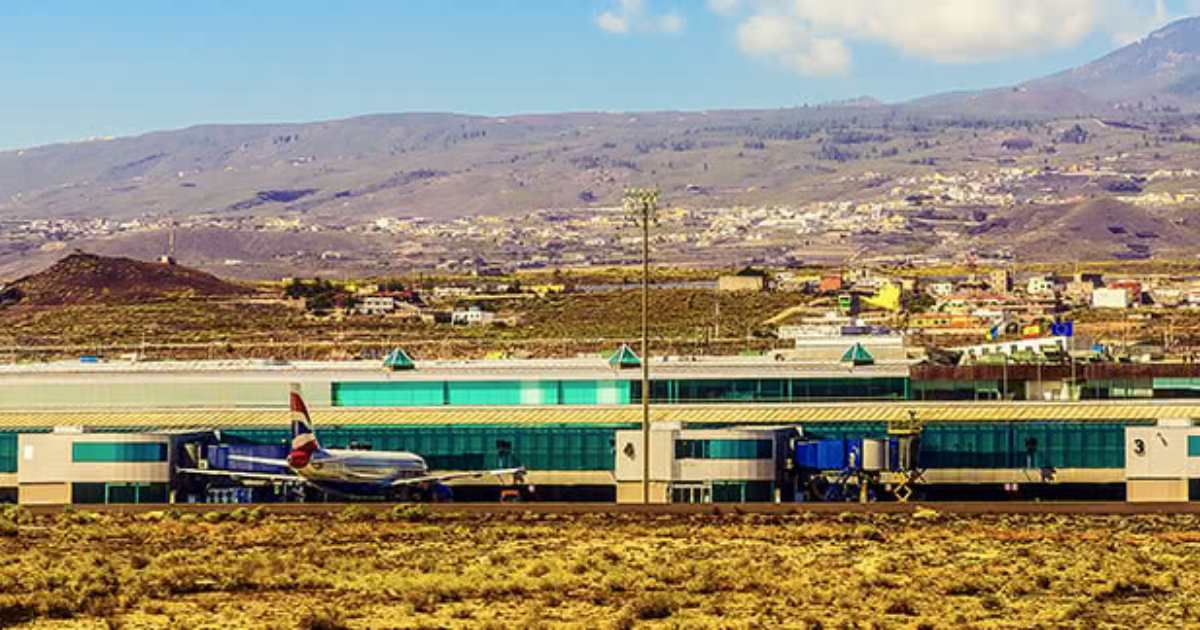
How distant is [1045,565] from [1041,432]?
39.8 m

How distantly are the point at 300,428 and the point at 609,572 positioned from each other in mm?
35250

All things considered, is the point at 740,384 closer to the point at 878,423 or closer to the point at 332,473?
the point at 878,423

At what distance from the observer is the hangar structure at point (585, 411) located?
109 metres

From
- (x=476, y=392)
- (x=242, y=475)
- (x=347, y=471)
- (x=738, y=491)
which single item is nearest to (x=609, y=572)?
(x=347, y=471)

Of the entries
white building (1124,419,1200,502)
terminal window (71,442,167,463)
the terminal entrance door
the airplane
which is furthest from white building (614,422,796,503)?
terminal window (71,442,167,463)

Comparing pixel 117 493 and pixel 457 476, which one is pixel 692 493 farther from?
pixel 117 493

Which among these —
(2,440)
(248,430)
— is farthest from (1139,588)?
(2,440)

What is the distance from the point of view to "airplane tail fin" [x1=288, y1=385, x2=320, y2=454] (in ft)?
331

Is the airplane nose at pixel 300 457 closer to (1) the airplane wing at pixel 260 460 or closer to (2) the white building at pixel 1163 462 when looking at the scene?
(1) the airplane wing at pixel 260 460

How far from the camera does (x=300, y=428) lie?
101m

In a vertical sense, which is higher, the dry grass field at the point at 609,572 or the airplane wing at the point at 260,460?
the airplane wing at the point at 260,460

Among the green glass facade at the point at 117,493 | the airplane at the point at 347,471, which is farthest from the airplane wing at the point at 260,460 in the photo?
the green glass facade at the point at 117,493

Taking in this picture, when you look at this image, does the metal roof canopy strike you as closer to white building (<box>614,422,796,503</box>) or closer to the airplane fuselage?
white building (<box>614,422,796,503</box>)

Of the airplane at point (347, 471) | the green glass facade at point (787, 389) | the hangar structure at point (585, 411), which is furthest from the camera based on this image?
the green glass facade at point (787, 389)
